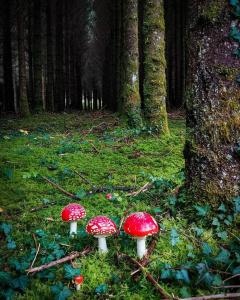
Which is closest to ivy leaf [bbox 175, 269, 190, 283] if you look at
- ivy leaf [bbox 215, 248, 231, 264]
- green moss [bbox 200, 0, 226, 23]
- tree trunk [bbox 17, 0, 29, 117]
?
ivy leaf [bbox 215, 248, 231, 264]

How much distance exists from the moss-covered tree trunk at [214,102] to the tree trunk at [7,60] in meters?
18.2

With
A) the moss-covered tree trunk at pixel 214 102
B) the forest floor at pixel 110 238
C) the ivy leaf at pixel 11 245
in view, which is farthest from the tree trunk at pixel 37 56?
the moss-covered tree trunk at pixel 214 102

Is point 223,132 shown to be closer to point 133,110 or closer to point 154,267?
point 154,267

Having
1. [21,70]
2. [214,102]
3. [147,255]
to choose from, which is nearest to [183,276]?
[147,255]

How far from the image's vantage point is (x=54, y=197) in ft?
16.4

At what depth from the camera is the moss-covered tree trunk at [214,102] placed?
3529mm

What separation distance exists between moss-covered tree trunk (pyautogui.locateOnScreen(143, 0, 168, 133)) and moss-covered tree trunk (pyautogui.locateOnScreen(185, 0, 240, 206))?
17.9ft

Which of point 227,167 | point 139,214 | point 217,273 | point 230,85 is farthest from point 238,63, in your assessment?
point 217,273

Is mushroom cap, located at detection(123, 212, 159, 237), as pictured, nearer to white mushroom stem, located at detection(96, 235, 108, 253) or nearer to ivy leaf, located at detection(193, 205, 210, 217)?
white mushroom stem, located at detection(96, 235, 108, 253)

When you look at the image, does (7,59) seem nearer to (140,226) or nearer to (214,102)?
(214,102)

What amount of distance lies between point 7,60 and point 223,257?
64.6ft

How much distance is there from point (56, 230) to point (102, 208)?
2.46 ft

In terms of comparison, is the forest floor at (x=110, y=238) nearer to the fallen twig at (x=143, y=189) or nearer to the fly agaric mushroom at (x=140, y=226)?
the fallen twig at (x=143, y=189)

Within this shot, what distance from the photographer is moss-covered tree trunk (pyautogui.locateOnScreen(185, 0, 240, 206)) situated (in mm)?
3529
